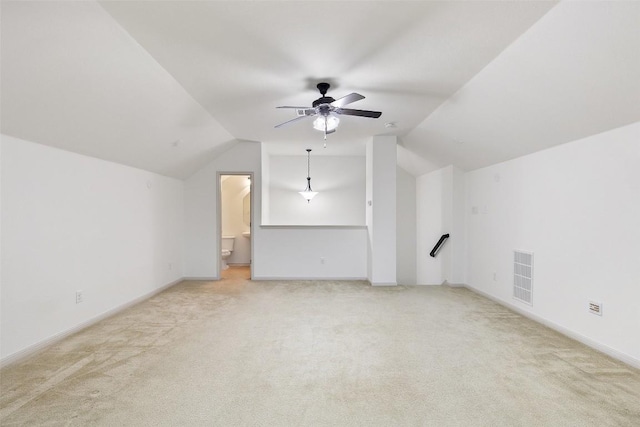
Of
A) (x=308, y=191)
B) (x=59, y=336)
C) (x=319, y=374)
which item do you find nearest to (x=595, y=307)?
(x=319, y=374)

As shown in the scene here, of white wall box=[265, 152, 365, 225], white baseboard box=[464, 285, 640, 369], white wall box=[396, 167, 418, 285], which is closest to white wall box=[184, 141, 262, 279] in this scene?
white wall box=[265, 152, 365, 225]

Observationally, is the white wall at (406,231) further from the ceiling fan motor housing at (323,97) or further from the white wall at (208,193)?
the ceiling fan motor housing at (323,97)

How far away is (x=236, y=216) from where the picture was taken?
27.5 ft

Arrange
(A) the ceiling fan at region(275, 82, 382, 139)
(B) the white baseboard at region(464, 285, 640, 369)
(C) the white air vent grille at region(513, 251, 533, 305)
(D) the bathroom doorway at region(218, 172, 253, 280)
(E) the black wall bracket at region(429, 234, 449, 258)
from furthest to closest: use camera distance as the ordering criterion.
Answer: (D) the bathroom doorway at region(218, 172, 253, 280) < (E) the black wall bracket at region(429, 234, 449, 258) < (C) the white air vent grille at region(513, 251, 533, 305) < (A) the ceiling fan at region(275, 82, 382, 139) < (B) the white baseboard at region(464, 285, 640, 369)

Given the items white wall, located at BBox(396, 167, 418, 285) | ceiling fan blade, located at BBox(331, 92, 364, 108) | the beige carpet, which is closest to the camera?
the beige carpet

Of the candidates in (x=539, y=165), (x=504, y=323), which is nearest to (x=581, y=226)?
(x=539, y=165)

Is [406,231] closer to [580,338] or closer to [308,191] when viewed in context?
[308,191]

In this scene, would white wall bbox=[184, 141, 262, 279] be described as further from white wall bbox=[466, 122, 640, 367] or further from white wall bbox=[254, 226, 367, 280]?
white wall bbox=[466, 122, 640, 367]

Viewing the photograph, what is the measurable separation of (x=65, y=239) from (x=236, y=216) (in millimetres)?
5029

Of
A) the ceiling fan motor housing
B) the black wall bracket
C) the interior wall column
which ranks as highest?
the ceiling fan motor housing

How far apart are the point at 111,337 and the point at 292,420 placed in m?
2.37

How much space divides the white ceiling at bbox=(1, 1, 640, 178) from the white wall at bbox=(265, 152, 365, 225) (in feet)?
11.0

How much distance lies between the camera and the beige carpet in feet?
6.84

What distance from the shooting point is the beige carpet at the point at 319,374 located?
208cm
